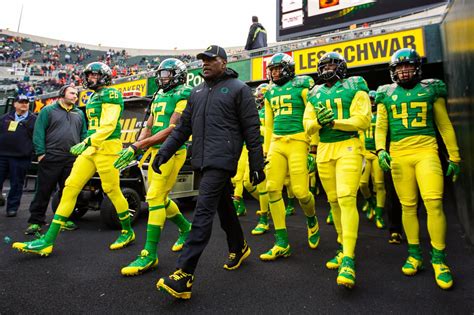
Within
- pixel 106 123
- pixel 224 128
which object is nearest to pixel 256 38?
pixel 106 123

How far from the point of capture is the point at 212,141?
2.69 metres

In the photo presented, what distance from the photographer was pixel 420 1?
9055mm

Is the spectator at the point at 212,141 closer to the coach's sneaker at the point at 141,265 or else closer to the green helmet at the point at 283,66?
the coach's sneaker at the point at 141,265

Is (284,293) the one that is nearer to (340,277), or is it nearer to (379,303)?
(340,277)

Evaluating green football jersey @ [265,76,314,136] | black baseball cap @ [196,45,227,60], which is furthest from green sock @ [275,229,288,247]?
black baseball cap @ [196,45,227,60]

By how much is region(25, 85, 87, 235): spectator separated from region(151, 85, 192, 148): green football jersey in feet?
7.59

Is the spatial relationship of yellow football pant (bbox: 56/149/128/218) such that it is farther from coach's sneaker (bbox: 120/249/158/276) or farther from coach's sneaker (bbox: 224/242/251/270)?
coach's sneaker (bbox: 224/242/251/270)

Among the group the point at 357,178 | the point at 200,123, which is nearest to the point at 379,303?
the point at 357,178

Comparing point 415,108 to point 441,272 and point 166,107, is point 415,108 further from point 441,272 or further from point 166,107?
point 166,107

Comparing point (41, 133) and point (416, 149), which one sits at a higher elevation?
point (41, 133)

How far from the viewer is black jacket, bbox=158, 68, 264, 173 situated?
105 inches

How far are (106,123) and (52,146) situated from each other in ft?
6.14

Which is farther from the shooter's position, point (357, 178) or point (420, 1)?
point (420, 1)

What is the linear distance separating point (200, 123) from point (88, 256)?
7.20 ft
